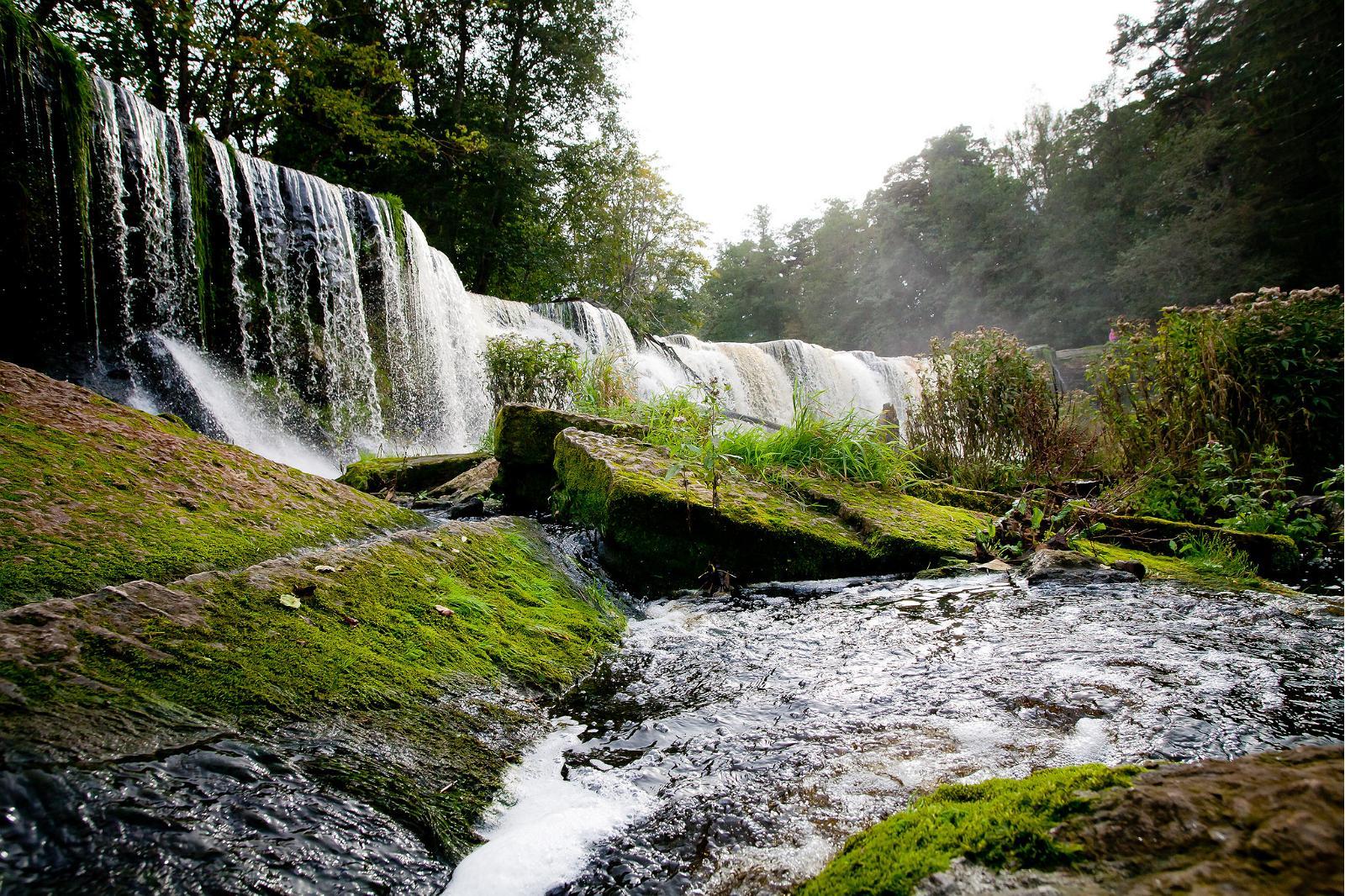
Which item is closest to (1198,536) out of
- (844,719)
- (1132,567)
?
(1132,567)

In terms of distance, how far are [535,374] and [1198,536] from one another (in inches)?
277

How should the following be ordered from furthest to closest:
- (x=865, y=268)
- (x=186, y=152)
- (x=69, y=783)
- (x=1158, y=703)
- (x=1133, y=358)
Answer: (x=865, y=268)
(x=186, y=152)
(x=1133, y=358)
(x=1158, y=703)
(x=69, y=783)

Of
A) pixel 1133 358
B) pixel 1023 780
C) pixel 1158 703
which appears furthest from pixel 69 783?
pixel 1133 358

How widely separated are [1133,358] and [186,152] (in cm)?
1142

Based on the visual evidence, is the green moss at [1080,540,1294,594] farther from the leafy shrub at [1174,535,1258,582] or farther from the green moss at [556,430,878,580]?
the green moss at [556,430,878,580]

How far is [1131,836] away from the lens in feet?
2.10

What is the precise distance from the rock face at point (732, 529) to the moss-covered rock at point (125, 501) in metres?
1.13

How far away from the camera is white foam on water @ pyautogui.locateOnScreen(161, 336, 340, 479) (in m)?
7.62

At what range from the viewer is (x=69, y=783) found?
0.81 metres

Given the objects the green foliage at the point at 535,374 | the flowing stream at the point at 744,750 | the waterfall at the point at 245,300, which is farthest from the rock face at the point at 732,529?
the green foliage at the point at 535,374

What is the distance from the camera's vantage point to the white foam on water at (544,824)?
3.34ft

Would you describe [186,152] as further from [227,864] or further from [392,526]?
[227,864]

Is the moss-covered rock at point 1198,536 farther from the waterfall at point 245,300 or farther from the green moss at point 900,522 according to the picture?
the waterfall at point 245,300

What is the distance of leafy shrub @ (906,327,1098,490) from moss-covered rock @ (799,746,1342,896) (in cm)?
536
